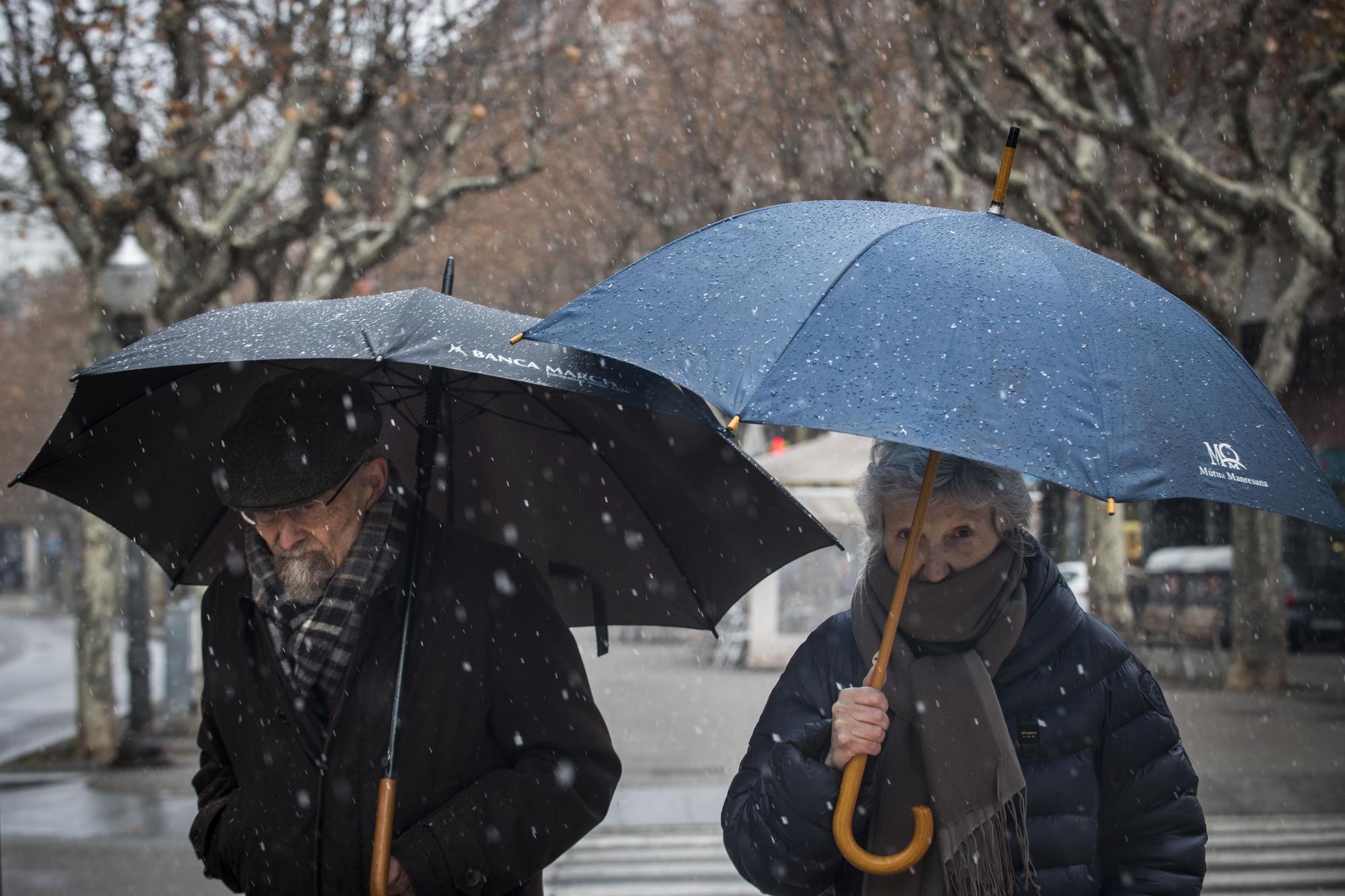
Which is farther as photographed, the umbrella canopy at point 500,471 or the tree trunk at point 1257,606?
the tree trunk at point 1257,606

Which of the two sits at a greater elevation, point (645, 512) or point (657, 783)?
point (645, 512)

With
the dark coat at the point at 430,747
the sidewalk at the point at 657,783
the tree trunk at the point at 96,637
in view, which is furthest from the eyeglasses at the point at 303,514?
the tree trunk at the point at 96,637

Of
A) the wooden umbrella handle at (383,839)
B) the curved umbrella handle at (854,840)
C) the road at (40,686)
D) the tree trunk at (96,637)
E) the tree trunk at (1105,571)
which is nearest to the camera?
the curved umbrella handle at (854,840)

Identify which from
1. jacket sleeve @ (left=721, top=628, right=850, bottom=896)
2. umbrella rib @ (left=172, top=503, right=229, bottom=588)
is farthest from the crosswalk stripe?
jacket sleeve @ (left=721, top=628, right=850, bottom=896)

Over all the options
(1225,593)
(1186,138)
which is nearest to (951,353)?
(1186,138)

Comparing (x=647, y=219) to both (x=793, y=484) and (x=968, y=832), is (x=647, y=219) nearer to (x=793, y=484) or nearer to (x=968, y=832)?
(x=793, y=484)

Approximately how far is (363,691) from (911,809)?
113 centimetres

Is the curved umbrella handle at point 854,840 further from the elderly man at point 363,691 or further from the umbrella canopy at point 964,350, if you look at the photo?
the umbrella canopy at point 964,350

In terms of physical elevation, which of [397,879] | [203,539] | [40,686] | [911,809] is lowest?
[40,686]

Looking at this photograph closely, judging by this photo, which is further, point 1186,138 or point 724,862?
point 1186,138

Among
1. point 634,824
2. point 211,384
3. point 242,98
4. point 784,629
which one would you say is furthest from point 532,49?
point 211,384

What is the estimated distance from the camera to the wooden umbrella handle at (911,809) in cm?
273

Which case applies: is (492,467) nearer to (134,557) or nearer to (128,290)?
(128,290)

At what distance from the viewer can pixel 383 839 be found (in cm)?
283
